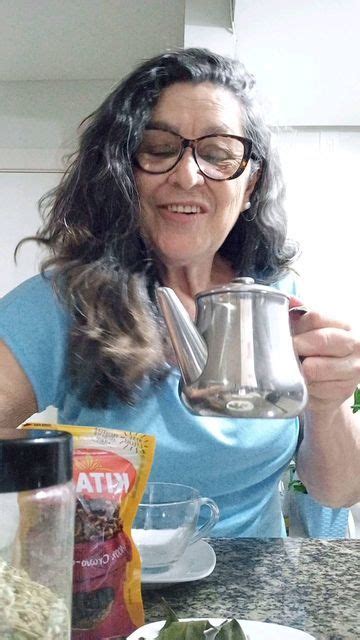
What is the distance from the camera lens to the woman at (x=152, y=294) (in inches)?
32.9

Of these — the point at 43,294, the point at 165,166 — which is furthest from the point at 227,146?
the point at 43,294

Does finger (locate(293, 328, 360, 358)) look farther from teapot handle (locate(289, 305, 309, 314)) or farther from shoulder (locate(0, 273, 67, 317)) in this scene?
shoulder (locate(0, 273, 67, 317))

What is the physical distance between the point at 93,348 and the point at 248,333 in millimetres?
409

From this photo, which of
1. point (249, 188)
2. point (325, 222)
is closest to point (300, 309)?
point (249, 188)

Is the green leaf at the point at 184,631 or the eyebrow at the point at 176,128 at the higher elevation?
the eyebrow at the point at 176,128

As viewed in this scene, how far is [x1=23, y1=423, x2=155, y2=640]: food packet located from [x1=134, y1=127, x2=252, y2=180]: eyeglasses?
1.58ft

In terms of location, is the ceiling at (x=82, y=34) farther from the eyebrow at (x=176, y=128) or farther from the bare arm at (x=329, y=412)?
the bare arm at (x=329, y=412)

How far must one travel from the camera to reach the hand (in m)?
0.57

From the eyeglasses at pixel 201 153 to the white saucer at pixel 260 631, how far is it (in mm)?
580

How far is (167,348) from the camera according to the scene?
86 centimetres

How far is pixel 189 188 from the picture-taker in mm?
864

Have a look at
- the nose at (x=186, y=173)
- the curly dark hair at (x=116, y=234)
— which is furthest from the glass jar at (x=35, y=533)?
the nose at (x=186, y=173)

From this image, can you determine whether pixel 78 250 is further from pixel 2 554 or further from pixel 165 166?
pixel 2 554

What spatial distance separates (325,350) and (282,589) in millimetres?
214
